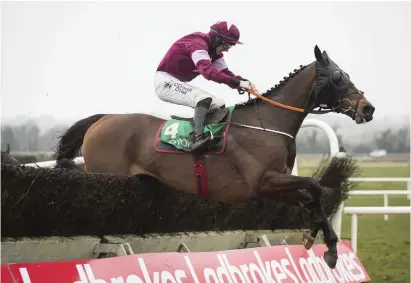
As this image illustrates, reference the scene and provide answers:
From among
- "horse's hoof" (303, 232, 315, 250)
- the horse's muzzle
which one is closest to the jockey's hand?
the horse's muzzle

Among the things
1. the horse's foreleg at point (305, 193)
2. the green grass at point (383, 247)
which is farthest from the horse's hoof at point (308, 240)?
the green grass at point (383, 247)

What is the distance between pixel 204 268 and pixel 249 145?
101cm

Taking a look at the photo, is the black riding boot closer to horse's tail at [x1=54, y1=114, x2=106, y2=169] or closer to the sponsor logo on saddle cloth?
the sponsor logo on saddle cloth

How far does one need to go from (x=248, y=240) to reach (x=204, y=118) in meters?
1.62

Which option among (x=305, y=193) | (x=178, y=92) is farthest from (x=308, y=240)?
(x=178, y=92)

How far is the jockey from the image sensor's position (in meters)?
5.30

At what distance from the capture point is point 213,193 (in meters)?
5.48

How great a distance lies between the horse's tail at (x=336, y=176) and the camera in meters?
7.38

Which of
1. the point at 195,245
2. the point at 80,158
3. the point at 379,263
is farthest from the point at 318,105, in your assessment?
the point at 379,263

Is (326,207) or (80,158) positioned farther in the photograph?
(326,207)

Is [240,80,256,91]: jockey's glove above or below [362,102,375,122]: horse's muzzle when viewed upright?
above

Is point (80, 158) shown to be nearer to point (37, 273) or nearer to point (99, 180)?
point (99, 180)

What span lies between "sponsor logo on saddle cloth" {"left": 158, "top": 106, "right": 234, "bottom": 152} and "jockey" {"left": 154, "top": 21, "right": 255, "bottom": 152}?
0.09 m

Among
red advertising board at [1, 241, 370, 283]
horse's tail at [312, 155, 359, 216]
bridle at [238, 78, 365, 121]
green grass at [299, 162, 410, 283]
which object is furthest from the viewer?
green grass at [299, 162, 410, 283]
